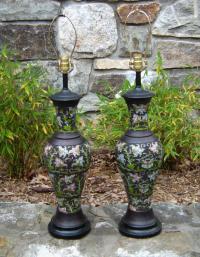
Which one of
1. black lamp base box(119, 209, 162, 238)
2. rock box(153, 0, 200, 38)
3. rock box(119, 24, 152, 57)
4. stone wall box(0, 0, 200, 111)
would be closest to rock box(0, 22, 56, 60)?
stone wall box(0, 0, 200, 111)

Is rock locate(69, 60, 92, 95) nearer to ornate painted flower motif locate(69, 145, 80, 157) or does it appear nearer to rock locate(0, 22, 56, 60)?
rock locate(0, 22, 56, 60)

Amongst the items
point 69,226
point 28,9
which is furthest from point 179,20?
point 69,226

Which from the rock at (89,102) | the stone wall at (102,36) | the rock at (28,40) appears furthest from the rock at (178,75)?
the rock at (28,40)

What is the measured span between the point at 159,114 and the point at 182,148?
0.90ft

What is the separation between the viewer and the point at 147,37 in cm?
338

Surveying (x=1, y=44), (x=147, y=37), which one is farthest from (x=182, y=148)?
(x=1, y=44)

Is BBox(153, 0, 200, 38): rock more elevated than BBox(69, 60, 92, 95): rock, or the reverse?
BBox(153, 0, 200, 38): rock

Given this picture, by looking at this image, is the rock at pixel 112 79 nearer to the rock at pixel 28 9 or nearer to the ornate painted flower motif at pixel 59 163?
the rock at pixel 28 9

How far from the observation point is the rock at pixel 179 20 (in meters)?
3.38

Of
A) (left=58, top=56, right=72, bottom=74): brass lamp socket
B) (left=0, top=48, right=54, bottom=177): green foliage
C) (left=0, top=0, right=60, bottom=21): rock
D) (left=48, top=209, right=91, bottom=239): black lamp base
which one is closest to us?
(left=58, top=56, right=72, bottom=74): brass lamp socket

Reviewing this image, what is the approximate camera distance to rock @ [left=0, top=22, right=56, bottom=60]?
3.35 metres

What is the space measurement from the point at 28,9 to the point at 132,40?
646 mm

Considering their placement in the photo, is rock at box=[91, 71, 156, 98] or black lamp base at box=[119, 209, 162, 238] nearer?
black lamp base at box=[119, 209, 162, 238]

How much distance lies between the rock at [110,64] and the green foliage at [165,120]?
23 cm
